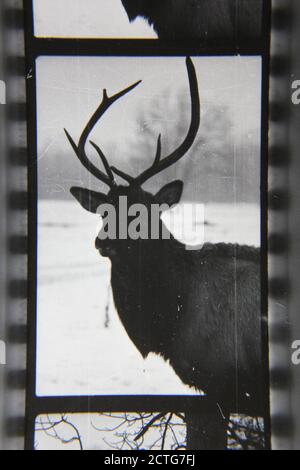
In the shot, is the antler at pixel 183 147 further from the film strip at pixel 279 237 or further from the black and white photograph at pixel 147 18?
the film strip at pixel 279 237

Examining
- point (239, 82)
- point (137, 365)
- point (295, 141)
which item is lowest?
point (137, 365)

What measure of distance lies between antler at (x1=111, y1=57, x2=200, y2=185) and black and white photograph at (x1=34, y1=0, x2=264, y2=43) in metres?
0.16

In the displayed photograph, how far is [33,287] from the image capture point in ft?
8.31

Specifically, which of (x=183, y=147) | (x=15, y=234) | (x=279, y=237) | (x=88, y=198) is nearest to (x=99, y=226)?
(x=88, y=198)

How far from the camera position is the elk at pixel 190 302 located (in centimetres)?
253

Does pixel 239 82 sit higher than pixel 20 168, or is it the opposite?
pixel 239 82

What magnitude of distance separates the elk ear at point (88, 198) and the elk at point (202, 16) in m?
0.71

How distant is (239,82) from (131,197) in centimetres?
65

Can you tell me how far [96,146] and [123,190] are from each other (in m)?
0.21

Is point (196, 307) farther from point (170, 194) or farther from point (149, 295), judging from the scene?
point (170, 194)

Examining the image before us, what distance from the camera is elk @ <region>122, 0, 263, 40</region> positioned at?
8.19 ft

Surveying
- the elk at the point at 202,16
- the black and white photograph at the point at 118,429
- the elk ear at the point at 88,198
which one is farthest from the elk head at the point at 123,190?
the black and white photograph at the point at 118,429
